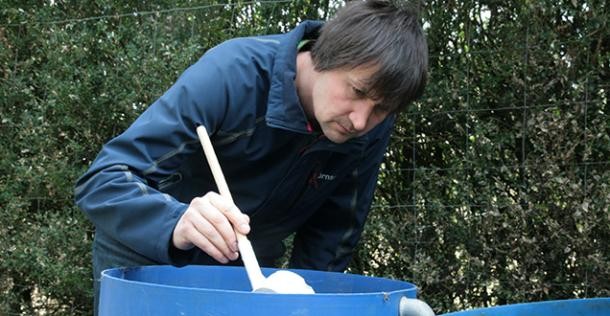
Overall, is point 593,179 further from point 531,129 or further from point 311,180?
point 311,180

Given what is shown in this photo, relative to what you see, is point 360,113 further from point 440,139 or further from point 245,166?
point 440,139

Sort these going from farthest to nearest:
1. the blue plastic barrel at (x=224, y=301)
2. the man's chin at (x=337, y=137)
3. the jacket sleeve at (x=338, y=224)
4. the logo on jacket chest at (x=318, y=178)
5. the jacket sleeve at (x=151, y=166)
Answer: the jacket sleeve at (x=338, y=224) → the logo on jacket chest at (x=318, y=178) → the man's chin at (x=337, y=137) → the jacket sleeve at (x=151, y=166) → the blue plastic barrel at (x=224, y=301)

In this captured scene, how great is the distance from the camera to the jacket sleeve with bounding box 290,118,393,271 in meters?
2.20

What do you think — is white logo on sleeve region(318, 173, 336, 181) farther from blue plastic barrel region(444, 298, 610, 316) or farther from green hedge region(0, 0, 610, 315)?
green hedge region(0, 0, 610, 315)

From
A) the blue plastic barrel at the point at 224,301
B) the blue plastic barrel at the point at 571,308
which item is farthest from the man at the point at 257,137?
the blue plastic barrel at the point at 571,308

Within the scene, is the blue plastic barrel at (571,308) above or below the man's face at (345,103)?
below

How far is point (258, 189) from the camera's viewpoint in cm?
200

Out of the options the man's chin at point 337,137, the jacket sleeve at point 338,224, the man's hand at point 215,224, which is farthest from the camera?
the jacket sleeve at point 338,224

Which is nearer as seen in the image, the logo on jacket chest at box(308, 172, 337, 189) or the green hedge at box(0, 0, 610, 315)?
the logo on jacket chest at box(308, 172, 337, 189)

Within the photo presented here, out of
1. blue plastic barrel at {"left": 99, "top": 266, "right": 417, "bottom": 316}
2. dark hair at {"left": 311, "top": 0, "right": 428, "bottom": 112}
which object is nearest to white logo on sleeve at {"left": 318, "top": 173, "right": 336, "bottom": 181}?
dark hair at {"left": 311, "top": 0, "right": 428, "bottom": 112}

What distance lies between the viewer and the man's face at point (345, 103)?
1740mm

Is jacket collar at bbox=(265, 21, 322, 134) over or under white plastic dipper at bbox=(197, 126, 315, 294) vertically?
over

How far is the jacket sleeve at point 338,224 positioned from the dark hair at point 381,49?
37cm

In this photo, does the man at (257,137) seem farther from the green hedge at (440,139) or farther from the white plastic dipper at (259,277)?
the green hedge at (440,139)
